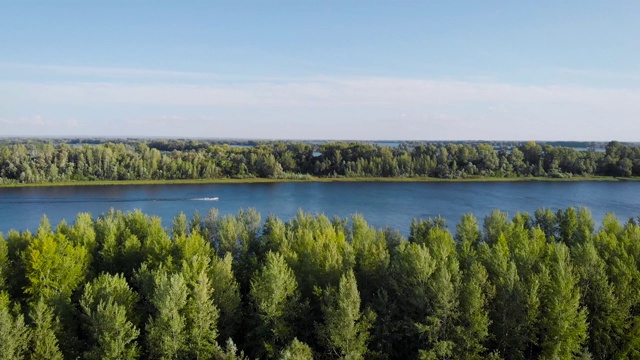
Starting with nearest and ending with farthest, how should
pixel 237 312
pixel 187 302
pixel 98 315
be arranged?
1. pixel 98 315
2. pixel 187 302
3. pixel 237 312

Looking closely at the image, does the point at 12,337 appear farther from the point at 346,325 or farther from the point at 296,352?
the point at 346,325

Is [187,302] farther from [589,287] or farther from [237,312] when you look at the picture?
[589,287]

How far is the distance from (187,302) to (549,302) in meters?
8.31

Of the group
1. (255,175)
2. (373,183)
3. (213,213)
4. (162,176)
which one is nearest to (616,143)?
(373,183)

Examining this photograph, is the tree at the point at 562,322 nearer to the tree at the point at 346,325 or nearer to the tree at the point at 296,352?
the tree at the point at 346,325

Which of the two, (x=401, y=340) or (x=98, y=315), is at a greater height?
(x=98, y=315)

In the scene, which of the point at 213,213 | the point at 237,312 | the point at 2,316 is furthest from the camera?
the point at 213,213

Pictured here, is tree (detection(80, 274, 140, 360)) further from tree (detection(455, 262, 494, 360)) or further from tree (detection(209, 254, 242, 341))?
tree (detection(455, 262, 494, 360))

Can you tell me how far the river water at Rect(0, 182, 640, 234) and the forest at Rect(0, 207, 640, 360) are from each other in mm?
12990

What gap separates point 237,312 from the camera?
468 inches

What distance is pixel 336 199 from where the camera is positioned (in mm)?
38125

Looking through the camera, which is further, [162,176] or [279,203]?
[162,176]

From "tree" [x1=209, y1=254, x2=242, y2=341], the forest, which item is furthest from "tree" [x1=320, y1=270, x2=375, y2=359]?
"tree" [x1=209, y1=254, x2=242, y2=341]

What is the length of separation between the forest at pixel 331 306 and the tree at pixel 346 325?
3 centimetres
